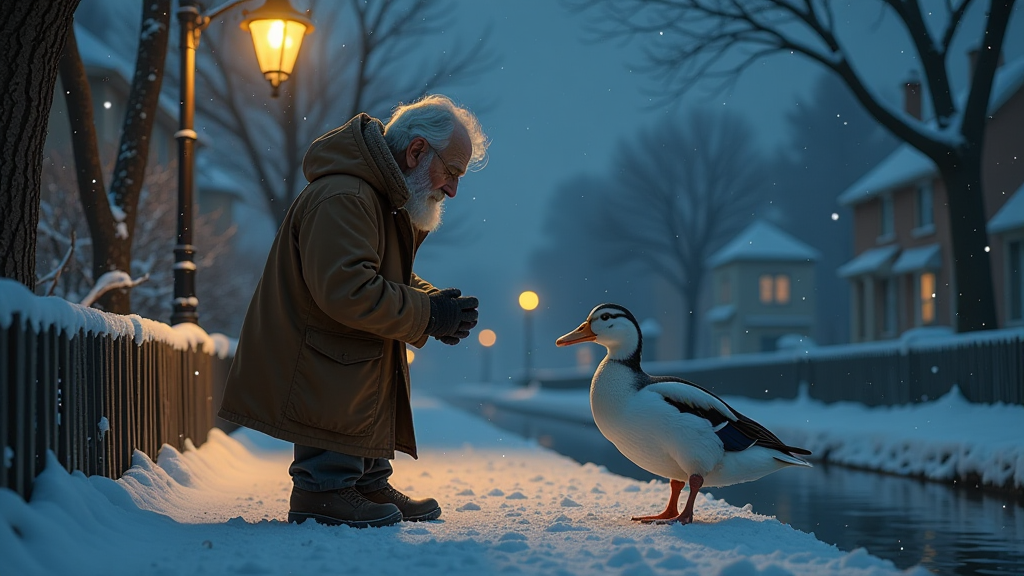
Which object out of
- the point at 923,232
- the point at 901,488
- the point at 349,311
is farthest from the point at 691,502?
the point at 923,232

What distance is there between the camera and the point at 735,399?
94.6 feet

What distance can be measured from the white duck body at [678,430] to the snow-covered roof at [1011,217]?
22402 millimetres

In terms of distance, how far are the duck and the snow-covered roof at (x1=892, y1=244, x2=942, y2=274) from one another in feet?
89.9

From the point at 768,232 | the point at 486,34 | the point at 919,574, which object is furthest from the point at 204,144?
the point at 919,574

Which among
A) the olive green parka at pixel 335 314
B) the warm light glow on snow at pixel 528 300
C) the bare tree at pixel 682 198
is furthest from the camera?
the bare tree at pixel 682 198

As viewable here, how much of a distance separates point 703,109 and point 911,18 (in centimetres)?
4893

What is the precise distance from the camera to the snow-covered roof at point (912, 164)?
93.9ft

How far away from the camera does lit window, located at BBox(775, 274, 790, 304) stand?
49.6 metres

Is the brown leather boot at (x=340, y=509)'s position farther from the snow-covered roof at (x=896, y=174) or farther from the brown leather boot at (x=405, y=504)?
the snow-covered roof at (x=896, y=174)

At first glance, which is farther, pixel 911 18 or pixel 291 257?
pixel 911 18

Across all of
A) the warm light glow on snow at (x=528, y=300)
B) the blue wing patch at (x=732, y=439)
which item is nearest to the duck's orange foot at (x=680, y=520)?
the blue wing patch at (x=732, y=439)

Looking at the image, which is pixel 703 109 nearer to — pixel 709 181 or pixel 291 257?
pixel 709 181

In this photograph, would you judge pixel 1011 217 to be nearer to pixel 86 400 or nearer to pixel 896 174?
pixel 896 174

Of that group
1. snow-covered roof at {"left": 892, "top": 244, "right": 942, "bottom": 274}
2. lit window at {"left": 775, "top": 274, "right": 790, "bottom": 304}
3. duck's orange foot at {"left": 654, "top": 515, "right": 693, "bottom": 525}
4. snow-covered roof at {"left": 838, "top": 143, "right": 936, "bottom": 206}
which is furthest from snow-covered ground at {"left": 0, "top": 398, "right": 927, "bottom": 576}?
lit window at {"left": 775, "top": 274, "right": 790, "bottom": 304}
